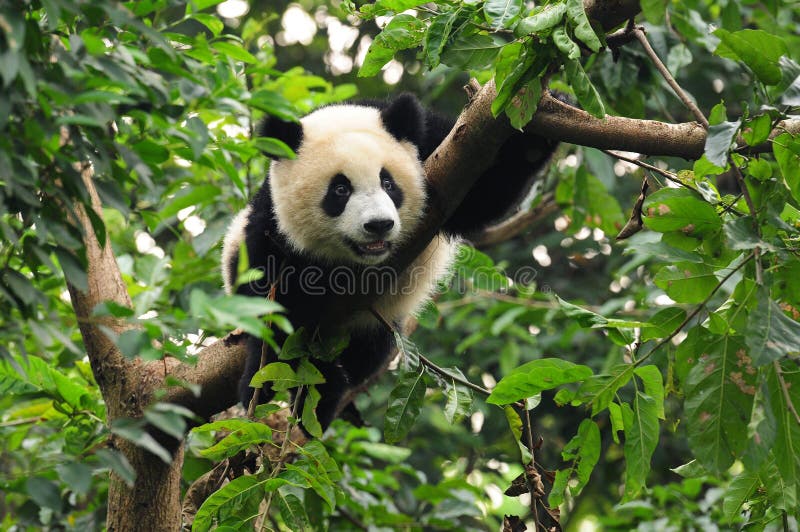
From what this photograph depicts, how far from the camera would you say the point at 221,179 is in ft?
15.5

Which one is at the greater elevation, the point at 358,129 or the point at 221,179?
the point at 358,129

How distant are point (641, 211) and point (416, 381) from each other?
114 centimetres

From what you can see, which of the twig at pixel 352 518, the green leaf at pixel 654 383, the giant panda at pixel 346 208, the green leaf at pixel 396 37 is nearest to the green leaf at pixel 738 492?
the green leaf at pixel 654 383

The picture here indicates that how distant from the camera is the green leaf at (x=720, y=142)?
231 cm

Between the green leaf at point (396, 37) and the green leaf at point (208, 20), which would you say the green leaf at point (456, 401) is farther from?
the green leaf at point (208, 20)

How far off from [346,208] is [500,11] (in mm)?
1504

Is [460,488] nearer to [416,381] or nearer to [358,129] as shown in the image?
[416,381]

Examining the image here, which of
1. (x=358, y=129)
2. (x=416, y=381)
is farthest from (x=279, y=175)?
(x=416, y=381)

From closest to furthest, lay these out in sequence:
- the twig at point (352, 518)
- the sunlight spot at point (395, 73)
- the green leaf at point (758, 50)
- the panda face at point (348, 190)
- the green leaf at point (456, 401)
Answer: the green leaf at point (758, 50)
the green leaf at point (456, 401)
the panda face at point (348, 190)
the twig at point (352, 518)
the sunlight spot at point (395, 73)

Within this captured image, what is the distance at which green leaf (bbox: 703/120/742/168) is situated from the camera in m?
2.31

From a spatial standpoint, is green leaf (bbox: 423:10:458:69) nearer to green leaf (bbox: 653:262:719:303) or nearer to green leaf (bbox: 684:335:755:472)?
green leaf (bbox: 653:262:719:303)


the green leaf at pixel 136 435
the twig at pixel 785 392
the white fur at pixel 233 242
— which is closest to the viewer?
the green leaf at pixel 136 435

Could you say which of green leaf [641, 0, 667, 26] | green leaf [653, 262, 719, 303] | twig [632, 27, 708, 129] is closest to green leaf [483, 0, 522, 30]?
green leaf [641, 0, 667, 26]

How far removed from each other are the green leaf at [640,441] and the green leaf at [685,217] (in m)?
0.57
